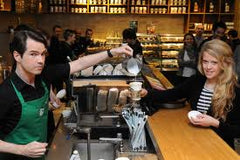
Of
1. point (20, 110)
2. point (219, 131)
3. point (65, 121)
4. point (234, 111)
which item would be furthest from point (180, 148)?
point (65, 121)

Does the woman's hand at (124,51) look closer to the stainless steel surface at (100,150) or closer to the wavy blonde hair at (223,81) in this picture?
the wavy blonde hair at (223,81)

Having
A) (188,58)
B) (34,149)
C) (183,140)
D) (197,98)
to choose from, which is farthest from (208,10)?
(34,149)

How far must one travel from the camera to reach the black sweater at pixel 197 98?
7.04 feet

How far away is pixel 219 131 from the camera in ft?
7.04

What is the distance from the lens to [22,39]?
1886 millimetres

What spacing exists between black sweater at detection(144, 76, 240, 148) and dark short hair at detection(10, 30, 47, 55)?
3.20 feet

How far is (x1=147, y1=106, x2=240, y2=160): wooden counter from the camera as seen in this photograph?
1.68m

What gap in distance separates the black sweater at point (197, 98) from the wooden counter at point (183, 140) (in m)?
0.16

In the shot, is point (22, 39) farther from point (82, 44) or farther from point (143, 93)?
point (82, 44)

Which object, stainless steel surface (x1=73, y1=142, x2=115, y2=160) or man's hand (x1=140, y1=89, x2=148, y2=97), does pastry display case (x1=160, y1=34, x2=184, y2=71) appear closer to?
man's hand (x1=140, y1=89, x2=148, y2=97)

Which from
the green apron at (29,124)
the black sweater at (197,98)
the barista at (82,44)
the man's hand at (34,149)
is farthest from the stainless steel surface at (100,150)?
the barista at (82,44)

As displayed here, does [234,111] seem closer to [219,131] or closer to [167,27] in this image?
[219,131]

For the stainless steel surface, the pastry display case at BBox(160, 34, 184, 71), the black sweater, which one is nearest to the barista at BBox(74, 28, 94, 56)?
the pastry display case at BBox(160, 34, 184, 71)

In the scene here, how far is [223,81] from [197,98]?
0.23 meters
